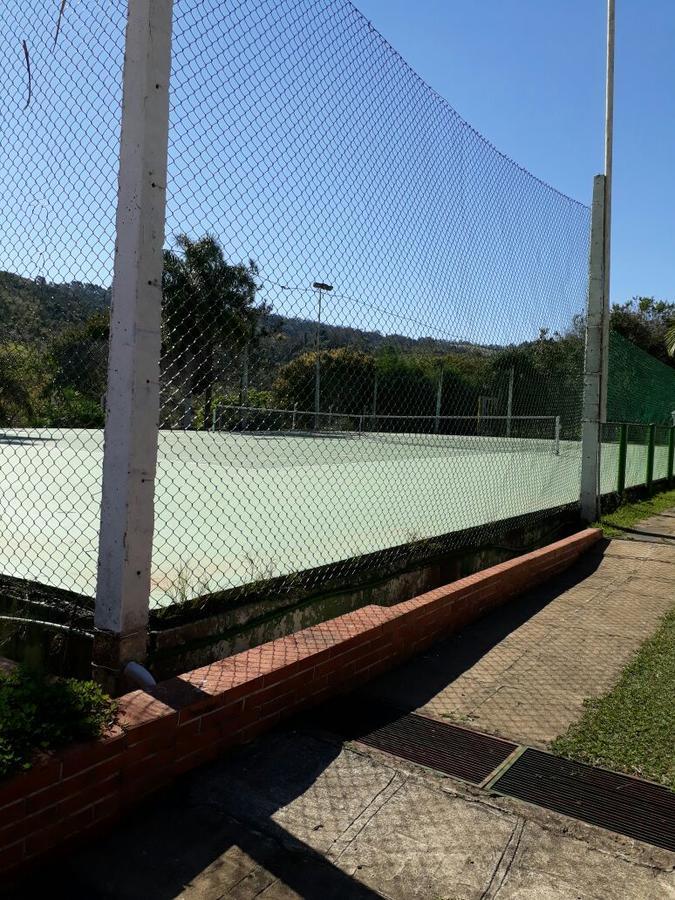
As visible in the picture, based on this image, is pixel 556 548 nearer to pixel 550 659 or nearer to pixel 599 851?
pixel 550 659

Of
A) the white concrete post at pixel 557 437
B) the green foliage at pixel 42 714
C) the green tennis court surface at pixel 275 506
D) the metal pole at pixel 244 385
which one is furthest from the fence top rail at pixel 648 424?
the green foliage at pixel 42 714

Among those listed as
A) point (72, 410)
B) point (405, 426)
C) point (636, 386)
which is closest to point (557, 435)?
point (405, 426)

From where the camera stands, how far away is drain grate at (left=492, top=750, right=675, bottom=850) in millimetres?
2430

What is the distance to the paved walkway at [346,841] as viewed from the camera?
2035 mm

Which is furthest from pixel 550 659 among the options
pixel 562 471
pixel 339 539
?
pixel 562 471

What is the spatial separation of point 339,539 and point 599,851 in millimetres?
2783

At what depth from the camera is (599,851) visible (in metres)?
2.26

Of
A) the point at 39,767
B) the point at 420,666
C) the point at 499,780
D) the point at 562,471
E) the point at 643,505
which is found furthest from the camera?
the point at 643,505

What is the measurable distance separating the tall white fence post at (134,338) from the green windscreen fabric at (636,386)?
26.1 ft

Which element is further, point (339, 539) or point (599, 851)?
point (339, 539)

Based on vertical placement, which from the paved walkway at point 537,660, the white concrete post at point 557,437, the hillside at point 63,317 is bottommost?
the paved walkway at point 537,660

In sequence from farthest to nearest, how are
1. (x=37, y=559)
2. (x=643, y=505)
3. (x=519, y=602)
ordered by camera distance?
(x=643, y=505) < (x=519, y=602) < (x=37, y=559)

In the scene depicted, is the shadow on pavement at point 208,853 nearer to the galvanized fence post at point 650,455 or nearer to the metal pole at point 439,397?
the metal pole at point 439,397

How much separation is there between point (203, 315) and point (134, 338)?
49 cm
